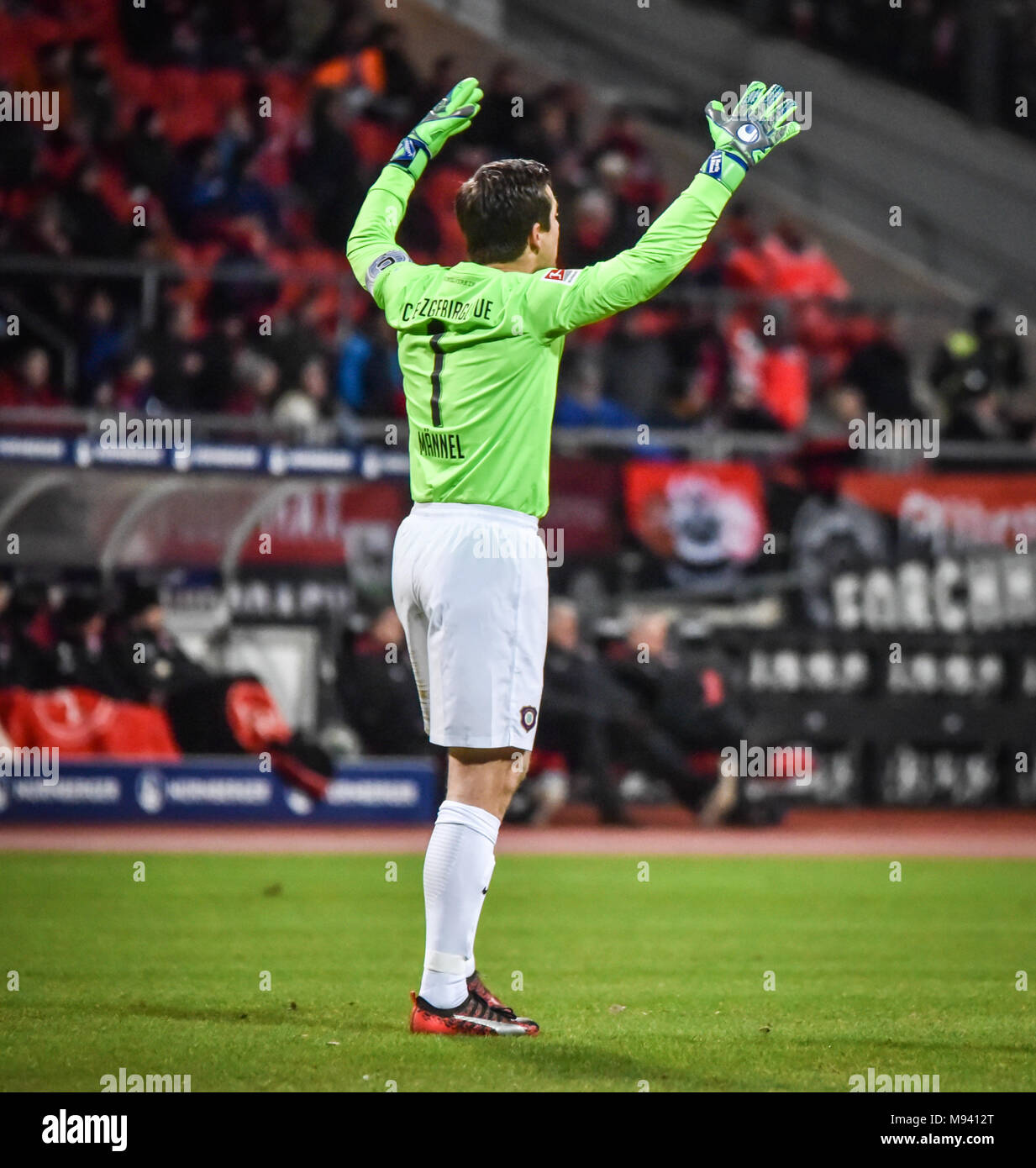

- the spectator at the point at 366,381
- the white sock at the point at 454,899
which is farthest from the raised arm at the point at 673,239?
the spectator at the point at 366,381

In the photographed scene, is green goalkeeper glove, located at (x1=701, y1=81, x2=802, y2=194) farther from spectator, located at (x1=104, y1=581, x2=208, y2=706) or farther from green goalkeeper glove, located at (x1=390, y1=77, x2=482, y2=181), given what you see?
spectator, located at (x1=104, y1=581, x2=208, y2=706)

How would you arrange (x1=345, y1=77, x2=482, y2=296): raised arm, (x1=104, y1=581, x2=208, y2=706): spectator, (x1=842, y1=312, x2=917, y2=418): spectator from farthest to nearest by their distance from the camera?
(x1=842, y1=312, x2=917, y2=418): spectator → (x1=104, y1=581, x2=208, y2=706): spectator → (x1=345, y1=77, x2=482, y2=296): raised arm

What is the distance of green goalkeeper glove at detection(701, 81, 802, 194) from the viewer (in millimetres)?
6027

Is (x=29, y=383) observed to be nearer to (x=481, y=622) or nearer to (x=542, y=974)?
(x=542, y=974)

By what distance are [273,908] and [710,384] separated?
1143 cm

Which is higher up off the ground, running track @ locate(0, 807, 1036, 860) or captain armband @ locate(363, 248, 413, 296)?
captain armband @ locate(363, 248, 413, 296)

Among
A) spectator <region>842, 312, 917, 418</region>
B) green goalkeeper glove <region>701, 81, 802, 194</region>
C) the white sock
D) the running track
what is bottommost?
the running track

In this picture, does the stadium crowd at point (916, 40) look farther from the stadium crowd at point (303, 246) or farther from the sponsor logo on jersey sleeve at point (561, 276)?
the sponsor logo on jersey sleeve at point (561, 276)

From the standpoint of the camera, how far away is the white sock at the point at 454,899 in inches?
232

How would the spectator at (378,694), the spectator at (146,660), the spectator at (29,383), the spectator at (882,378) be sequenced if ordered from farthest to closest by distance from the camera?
the spectator at (882,378) → the spectator at (29,383) → the spectator at (378,694) → the spectator at (146,660)

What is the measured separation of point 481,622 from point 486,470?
1.69 ft

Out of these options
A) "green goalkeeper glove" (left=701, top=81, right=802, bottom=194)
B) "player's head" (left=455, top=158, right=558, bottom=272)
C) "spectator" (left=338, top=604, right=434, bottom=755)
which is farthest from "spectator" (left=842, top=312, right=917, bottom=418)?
"player's head" (left=455, top=158, right=558, bottom=272)

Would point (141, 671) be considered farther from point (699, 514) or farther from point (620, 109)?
point (620, 109)

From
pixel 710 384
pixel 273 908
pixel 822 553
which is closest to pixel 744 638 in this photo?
pixel 822 553
